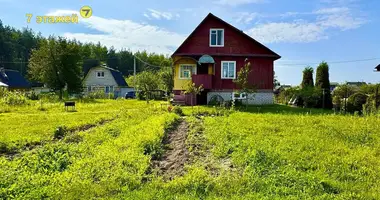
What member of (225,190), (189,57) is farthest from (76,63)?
(225,190)

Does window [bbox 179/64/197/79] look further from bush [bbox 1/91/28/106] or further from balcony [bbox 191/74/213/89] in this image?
bush [bbox 1/91/28/106]

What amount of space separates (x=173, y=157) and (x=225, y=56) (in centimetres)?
1631

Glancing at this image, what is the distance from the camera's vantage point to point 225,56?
2211cm

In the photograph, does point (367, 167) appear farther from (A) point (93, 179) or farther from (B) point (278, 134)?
(A) point (93, 179)

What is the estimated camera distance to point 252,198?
175 inches

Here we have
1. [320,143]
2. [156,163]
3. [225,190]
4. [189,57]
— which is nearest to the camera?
[225,190]

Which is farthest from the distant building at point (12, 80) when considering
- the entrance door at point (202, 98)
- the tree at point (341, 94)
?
the tree at point (341, 94)

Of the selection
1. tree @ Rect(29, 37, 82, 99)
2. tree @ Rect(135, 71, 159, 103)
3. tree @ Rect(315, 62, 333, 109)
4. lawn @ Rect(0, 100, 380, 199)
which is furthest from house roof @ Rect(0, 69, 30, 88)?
tree @ Rect(315, 62, 333, 109)

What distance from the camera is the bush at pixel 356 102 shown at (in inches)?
736

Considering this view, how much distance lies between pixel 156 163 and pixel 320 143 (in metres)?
4.30

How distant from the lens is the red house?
22.0 m

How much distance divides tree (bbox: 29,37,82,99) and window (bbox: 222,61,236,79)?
19.3 m

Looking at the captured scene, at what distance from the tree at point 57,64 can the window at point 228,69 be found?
1931 cm

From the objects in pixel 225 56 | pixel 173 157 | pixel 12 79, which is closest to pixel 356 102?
pixel 225 56
